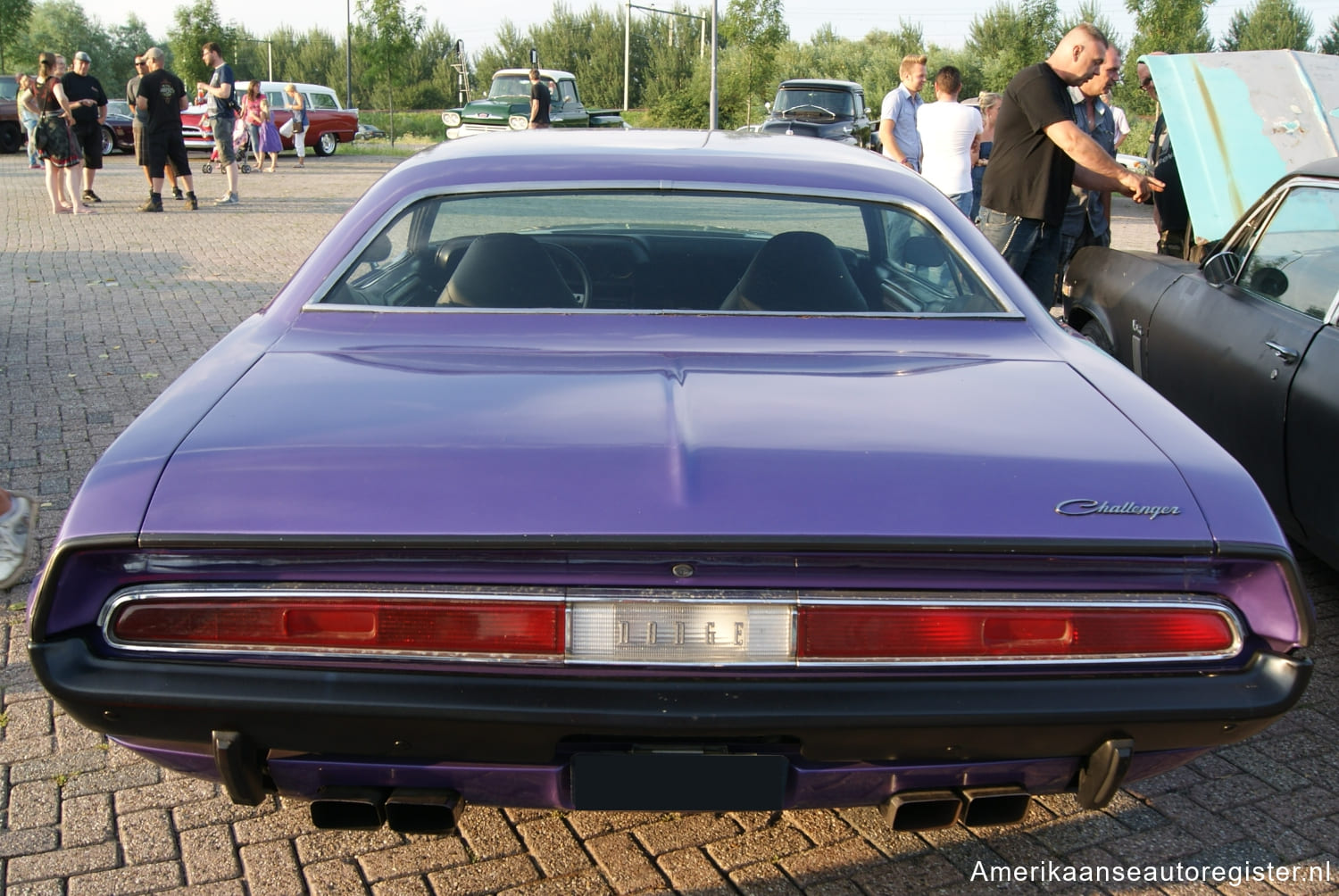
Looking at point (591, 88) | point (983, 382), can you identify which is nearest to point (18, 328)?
point (983, 382)

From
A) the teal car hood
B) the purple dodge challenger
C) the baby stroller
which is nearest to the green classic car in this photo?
the teal car hood

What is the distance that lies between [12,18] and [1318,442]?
166ft

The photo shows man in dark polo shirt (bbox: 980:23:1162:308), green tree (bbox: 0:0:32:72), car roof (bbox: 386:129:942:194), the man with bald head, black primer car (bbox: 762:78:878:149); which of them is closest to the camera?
car roof (bbox: 386:129:942:194)

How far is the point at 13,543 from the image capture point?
3.74 m

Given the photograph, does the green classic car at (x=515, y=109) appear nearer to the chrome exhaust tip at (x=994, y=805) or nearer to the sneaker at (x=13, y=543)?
the sneaker at (x=13, y=543)

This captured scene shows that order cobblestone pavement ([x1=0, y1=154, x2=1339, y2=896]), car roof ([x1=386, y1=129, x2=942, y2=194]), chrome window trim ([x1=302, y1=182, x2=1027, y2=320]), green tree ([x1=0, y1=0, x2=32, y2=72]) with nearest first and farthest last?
cobblestone pavement ([x1=0, y1=154, x2=1339, y2=896])
chrome window trim ([x1=302, y1=182, x2=1027, y2=320])
car roof ([x1=386, y1=129, x2=942, y2=194])
green tree ([x1=0, y1=0, x2=32, y2=72])

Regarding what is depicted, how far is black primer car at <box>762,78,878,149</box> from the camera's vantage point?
21047 mm

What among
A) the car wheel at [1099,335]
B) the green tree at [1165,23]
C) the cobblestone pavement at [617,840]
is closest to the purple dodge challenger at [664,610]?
the cobblestone pavement at [617,840]

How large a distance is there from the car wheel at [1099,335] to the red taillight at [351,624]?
3.96 meters

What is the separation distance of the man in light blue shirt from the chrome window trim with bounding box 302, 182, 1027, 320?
725 centimetres

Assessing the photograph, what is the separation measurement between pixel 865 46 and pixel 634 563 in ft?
180

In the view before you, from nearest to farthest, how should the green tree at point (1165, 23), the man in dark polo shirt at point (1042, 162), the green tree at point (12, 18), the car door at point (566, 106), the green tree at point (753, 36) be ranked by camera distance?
the man in dark polo shirt at point (1042, 162) < the car door at point (566, 106) < the green tree at point (1165, 23) < the green tree at point (753, 36) < the green tree at point (12, 18)

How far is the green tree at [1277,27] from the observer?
48.5 m

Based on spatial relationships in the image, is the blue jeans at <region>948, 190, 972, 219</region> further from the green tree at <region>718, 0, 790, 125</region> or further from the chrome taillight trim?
the green tree at <region>718, 0, 790, 125</region>
